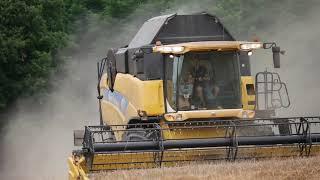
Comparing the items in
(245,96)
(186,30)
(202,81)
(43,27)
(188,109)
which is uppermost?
(43,27)

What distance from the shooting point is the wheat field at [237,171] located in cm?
941

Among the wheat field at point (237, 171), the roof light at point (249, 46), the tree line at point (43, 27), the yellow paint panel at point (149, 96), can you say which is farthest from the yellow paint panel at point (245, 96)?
the tree line at point (43, 27)

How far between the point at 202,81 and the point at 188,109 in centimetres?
55

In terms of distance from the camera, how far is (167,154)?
1112 cm

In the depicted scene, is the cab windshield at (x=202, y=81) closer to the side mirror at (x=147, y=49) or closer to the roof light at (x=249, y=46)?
the roof light at (x=249, y=46)

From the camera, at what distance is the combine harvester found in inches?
431

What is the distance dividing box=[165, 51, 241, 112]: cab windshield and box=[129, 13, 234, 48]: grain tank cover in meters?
1.07

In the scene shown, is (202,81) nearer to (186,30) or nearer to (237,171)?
(186,30)

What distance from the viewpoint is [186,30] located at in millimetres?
14094

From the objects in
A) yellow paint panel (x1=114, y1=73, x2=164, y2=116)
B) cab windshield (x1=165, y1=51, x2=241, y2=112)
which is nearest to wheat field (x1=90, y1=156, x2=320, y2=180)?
cab windshield (x1=165, y1=51, x2=241, y2=112)

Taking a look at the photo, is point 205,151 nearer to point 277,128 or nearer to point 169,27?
point 277,128

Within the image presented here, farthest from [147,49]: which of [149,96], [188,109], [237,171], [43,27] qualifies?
[43,27]

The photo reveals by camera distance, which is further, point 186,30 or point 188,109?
point 186,30

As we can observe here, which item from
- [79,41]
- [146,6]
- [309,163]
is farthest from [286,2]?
[309,163]
